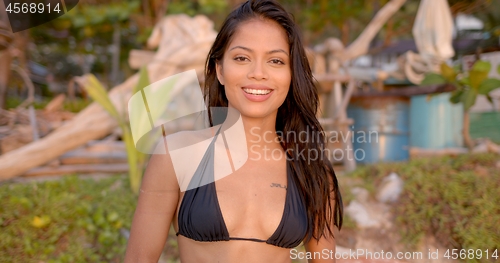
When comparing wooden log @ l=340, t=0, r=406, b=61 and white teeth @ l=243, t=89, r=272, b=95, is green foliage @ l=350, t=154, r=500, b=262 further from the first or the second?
wooden log @ l=340, t=0, r=406, b=61

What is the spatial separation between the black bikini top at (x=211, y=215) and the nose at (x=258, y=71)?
31 centimetres

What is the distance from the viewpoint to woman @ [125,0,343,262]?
4.13ft

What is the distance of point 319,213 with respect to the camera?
1.43 metres

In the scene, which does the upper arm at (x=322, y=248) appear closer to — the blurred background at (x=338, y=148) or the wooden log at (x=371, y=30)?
the blurred background at (x=338, y=148)

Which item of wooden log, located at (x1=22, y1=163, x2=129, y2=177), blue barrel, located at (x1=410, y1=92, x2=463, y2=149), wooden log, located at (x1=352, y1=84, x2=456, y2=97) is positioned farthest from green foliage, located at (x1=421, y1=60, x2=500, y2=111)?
wooden log, located at (x1=22, y1=163, x2=129, y2=177)

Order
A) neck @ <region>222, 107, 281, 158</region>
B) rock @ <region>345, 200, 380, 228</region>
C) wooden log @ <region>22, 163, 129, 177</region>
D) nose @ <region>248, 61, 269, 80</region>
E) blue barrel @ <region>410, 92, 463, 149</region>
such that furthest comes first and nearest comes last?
blue barrel @ <region>410, 92, 463, 149</region>, wooden log @ <region>22, 163, 129, 177</region>, rock @ <region>345, 200, 380, 228</region>, neck @ <region>222, 107, 281, 158</region>, nose @ <region>248, 61, 269, 80</region>

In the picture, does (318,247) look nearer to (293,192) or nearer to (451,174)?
(293,192)

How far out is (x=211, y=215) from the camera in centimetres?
125

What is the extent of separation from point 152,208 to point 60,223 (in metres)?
1.87

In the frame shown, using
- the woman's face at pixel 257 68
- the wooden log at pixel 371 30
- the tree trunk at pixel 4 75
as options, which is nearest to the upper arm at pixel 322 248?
the woman's face at pixel 257 68

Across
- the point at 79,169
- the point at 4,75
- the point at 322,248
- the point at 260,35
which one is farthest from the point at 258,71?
the point at 4,75

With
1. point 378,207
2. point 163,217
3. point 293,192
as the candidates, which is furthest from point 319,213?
point 378,207

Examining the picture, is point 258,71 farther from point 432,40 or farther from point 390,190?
point 432,40

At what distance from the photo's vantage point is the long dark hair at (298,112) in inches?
52.5
